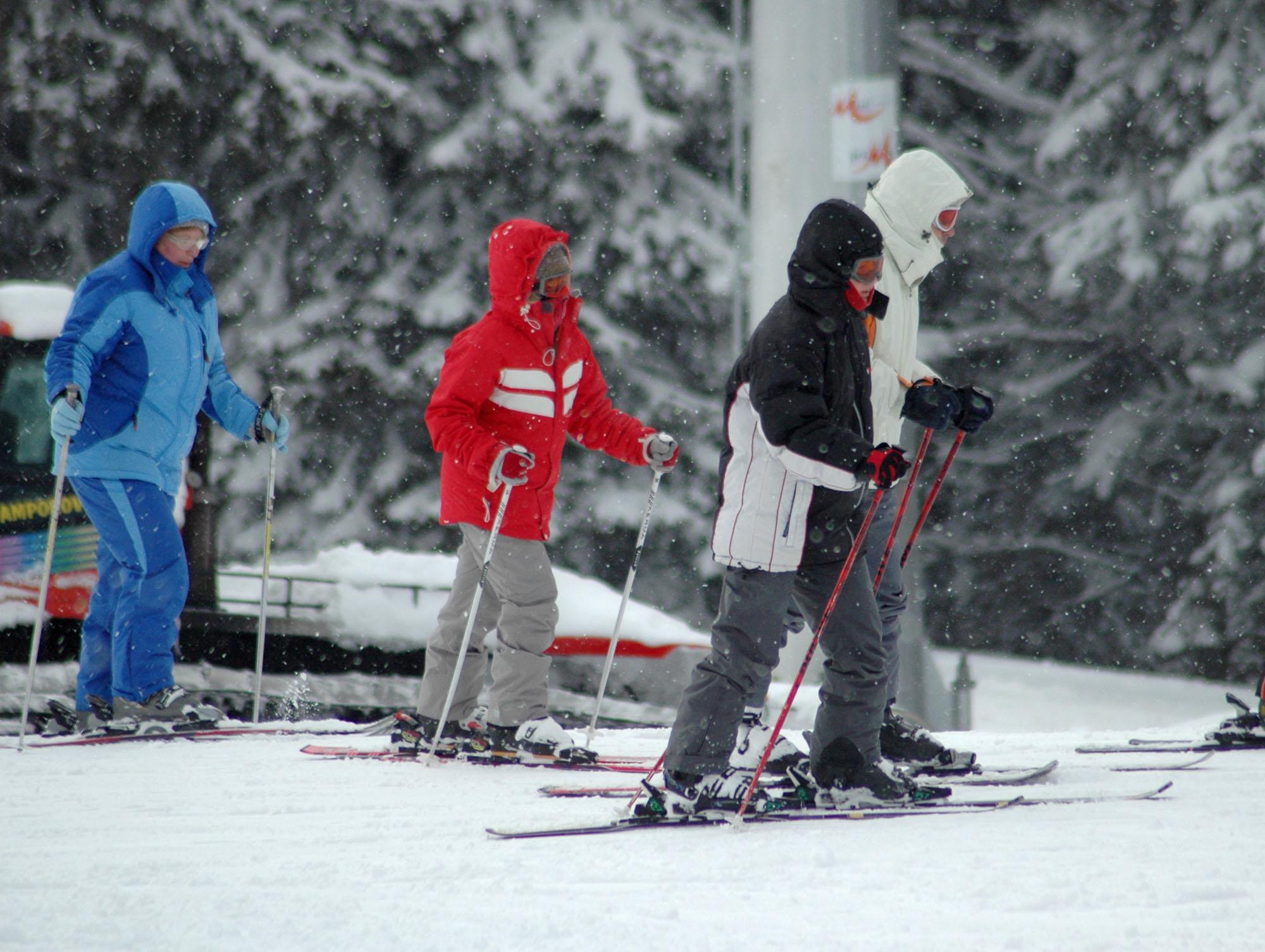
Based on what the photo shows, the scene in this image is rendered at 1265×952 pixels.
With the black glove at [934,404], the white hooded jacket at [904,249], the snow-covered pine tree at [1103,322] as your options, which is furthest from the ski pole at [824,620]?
the snow-covered pine tree at [1103,322]

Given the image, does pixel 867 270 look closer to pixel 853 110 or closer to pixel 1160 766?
pixel 1160 766

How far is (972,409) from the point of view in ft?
12.1

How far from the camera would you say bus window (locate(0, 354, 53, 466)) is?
6.26m

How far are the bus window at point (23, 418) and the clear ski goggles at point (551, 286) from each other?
284cm

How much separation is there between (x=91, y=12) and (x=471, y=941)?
37.4 feet

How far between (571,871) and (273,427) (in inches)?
116

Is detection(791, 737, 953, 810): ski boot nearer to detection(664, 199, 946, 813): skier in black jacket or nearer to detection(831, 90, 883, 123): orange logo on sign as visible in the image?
detection(664, 199, 946, 813): skier in black jacket

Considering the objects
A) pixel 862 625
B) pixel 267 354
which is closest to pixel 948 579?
pixel 267 354

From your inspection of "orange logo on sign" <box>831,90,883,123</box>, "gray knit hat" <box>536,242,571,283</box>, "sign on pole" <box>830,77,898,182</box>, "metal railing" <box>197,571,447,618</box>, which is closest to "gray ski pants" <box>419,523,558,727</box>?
"gray knit hat" <box>536,242,571,283</box>

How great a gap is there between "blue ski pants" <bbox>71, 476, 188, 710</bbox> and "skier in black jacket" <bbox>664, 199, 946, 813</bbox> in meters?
2.35

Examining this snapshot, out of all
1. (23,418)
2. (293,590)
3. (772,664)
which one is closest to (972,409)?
(772,664)

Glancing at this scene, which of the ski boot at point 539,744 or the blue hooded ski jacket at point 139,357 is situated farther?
the blue hooded ski jacket at point 139,357

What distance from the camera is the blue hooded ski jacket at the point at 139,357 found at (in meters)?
4.95

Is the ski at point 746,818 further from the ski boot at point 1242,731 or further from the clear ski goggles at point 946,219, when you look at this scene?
the clear ski goggles at point 946,219
